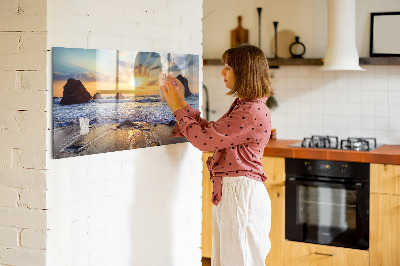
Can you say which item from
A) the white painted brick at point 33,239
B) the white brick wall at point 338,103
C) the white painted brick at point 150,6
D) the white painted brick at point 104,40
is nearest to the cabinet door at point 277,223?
the white brick wall at point 338,103

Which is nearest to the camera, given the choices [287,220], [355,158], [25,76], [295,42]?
[25,76]

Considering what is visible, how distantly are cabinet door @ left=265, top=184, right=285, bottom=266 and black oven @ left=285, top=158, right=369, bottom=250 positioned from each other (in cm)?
3

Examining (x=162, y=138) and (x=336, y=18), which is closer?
(x=162, y=138)

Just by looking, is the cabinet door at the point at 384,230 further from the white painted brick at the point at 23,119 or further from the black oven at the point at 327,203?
the white painted brick at the point at 23,119

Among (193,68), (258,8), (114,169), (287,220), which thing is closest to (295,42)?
(258,8)

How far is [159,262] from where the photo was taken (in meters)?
3.03

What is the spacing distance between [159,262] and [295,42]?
8.36 ft

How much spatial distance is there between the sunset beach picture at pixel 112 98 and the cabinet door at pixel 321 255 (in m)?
1.70

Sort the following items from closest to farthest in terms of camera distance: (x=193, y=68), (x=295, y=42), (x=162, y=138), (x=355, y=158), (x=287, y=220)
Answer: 1. (x=162, y=138)
2. (x=193, y=68)
3. (x=355, y=158)
4. (x=287, y=220)
5. (x=295, y=42)

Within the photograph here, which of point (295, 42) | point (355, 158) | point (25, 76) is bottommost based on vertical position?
point (355, 158)

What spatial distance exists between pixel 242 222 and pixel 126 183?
566mm

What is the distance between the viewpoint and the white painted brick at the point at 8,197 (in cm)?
236

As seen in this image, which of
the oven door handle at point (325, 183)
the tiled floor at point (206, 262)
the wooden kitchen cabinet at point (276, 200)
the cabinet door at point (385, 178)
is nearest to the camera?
the cabinet door at point (385, 178)

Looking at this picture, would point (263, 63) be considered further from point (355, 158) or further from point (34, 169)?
point (355, 158)
